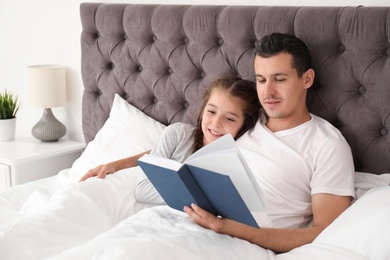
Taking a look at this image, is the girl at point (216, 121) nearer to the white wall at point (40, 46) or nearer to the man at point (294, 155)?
the man at point (294, 155)

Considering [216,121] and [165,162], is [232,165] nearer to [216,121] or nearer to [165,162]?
[165,162]

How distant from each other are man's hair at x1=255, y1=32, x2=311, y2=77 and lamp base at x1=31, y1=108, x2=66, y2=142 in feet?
4.85

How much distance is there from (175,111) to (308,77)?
701 mm

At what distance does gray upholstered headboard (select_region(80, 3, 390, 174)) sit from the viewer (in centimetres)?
178

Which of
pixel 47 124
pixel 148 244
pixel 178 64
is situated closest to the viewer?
pixel 148 244

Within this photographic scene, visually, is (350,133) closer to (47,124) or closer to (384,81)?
(384,81)

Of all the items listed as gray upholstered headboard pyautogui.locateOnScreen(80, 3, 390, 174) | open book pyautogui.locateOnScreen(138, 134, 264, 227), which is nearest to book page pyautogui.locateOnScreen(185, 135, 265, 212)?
open book pyautogui.locateOnScreen(138, 134, 264, 227)

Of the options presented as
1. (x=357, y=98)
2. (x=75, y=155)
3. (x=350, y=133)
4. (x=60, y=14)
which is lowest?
(x=75, y=155)

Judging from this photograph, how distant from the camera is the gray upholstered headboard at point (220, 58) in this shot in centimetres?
178

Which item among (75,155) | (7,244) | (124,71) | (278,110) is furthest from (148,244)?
(75,155)

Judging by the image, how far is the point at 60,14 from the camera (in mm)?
3062

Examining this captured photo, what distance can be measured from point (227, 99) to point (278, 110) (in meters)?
0.20

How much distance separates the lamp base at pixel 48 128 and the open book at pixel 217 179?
1.51 meters

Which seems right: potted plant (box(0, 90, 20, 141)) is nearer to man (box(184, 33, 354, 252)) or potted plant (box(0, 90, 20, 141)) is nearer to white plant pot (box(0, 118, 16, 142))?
white plant pot (box(0, 118, 16, 142))
